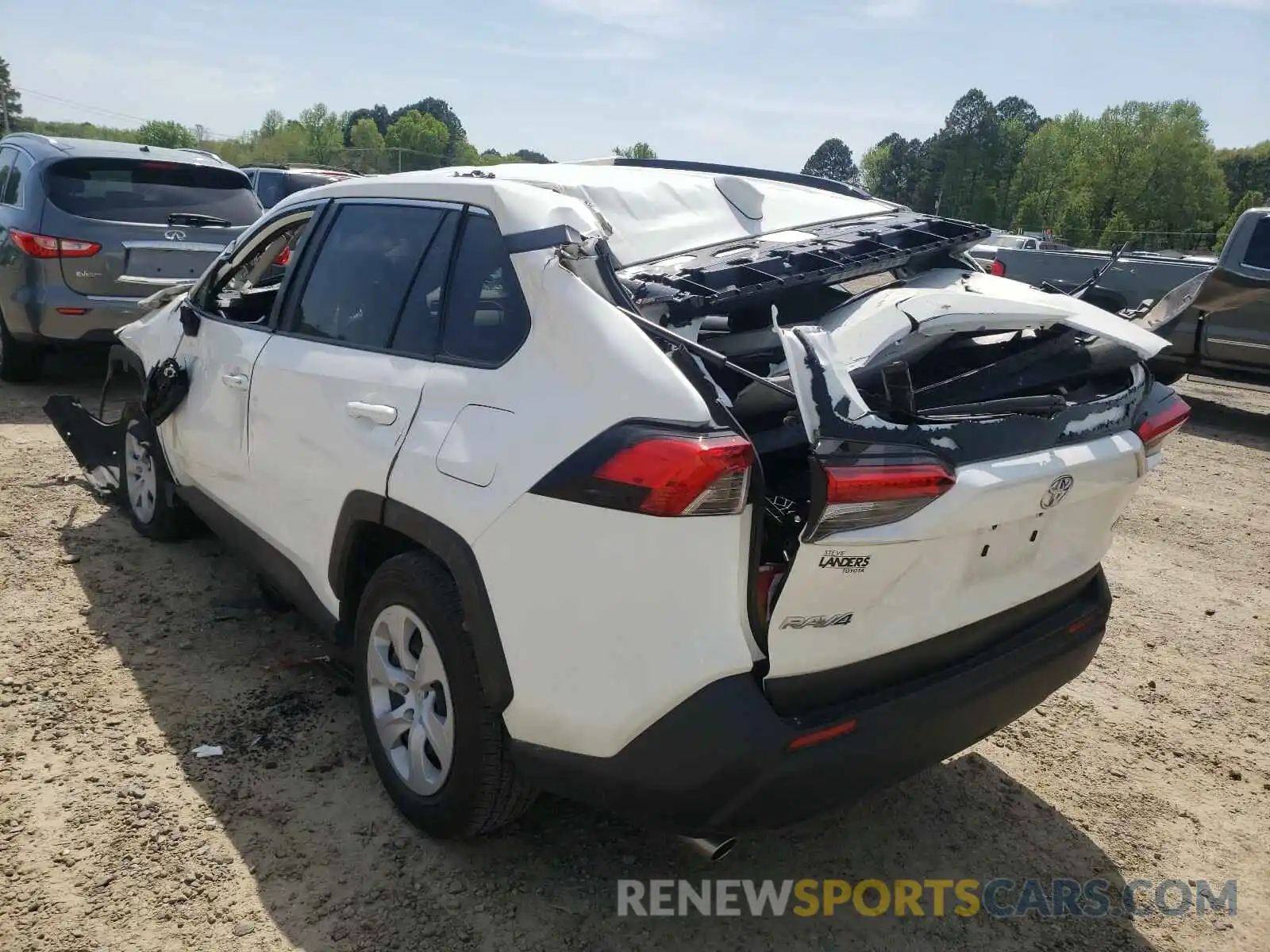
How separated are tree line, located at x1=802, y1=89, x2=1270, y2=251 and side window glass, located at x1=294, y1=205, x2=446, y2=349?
44942 millimetres

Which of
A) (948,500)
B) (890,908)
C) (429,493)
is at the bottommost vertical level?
(890,908)

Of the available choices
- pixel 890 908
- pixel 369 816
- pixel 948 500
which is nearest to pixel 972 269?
pixel 948 500

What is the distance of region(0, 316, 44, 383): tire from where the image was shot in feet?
25.3

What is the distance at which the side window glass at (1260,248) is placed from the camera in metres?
9.93

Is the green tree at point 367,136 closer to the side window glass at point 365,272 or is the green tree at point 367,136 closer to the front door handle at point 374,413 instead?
the side window glass at point 365,272

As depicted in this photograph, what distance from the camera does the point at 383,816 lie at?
2941 mm

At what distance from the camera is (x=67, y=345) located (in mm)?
7570

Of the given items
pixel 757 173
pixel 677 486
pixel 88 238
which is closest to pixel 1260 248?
pixel 757 173

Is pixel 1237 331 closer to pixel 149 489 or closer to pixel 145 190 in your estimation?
pixel 149 489

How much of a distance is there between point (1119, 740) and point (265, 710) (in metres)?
3.18

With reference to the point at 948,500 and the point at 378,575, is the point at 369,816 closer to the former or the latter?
the point at 378,575

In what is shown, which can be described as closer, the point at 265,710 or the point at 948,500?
the point at 948,500

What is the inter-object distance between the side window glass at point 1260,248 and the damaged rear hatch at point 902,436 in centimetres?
864

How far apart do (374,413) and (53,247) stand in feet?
18.9
